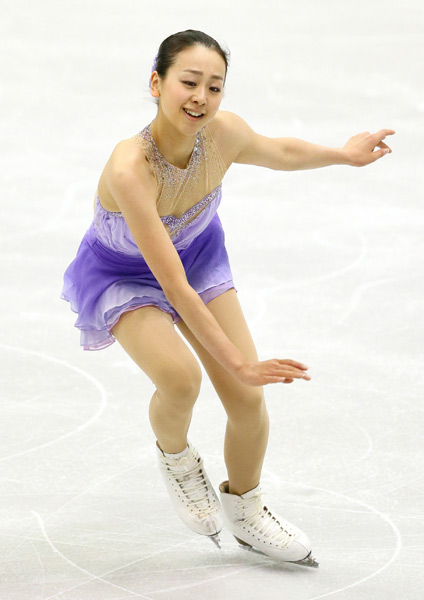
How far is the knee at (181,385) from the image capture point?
245cm

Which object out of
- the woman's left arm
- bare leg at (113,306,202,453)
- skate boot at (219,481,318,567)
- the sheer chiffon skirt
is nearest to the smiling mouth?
the woman's left arm

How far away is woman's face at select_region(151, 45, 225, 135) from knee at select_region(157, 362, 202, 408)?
55 cm

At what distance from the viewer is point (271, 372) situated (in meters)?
2.21

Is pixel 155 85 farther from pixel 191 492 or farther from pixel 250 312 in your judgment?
pixel 250 312

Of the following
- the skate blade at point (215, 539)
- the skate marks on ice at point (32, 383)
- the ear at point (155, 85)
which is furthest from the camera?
the skate marks on ice at point (32, 383)

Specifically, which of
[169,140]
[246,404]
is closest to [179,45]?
[169,140]

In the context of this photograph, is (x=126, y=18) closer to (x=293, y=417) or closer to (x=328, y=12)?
(x=328, y=12)

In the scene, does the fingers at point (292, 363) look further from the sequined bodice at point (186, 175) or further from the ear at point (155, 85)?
the ear at point (155, 85)

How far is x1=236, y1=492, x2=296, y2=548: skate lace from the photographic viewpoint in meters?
2.65

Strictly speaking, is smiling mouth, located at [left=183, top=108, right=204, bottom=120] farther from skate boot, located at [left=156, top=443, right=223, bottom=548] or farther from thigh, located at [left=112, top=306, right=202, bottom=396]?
skate boot, located at [left=156, top=443, right=223, bottom=548]

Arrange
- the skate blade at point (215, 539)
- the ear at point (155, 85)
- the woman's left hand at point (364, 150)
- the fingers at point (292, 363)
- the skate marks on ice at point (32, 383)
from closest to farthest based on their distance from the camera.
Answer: the fingers at point (292, 363), the ear at point (155, 85), the skate blade at point (215, 539), the woman's left hand at point (364, 150), the skate marks on ice at point (32, 383)

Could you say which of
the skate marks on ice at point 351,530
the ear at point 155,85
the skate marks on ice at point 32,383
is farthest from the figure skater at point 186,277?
the skate marks on ice at point 32,383

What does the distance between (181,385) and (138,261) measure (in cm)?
38

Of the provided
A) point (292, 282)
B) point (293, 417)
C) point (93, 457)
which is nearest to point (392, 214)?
point (292, 282)
